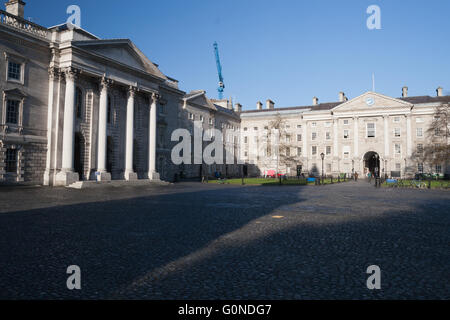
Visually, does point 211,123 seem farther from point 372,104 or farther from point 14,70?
point 14,70

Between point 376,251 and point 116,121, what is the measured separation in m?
33.2

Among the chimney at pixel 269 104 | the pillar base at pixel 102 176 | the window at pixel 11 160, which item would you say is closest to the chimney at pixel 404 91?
the chimney at pixel 269 104

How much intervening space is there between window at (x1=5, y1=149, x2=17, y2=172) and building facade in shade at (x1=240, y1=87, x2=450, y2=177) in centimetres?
3867

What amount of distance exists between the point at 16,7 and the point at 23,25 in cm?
443

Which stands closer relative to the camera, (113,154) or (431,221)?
(431,221)

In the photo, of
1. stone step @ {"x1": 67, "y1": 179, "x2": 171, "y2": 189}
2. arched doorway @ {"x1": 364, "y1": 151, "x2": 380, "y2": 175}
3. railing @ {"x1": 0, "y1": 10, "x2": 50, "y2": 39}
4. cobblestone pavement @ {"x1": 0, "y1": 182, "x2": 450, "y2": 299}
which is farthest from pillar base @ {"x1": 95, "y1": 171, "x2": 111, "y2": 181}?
arched doorway @ {"x1": 364, "y1": 151, "x2": 380, "y2": 175}

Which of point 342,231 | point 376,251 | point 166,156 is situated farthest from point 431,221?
point 166,156

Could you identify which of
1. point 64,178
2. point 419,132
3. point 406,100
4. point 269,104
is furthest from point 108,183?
point 406,100

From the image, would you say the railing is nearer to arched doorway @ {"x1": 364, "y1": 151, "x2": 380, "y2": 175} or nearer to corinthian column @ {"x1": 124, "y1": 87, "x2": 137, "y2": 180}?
corinthian column @ {"x1": 124, "y1": 87, "x2": 137, "y2": 180}

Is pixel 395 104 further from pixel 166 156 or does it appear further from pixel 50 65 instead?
pixel 50 65

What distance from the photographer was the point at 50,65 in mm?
29062

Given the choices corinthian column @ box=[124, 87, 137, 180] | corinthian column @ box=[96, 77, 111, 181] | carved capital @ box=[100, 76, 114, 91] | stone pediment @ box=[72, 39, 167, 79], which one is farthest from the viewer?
corinthian column @ box=[124, 87, 137, 180]

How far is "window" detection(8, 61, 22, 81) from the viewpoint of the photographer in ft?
85.9

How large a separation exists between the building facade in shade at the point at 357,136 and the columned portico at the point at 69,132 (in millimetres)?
34677
